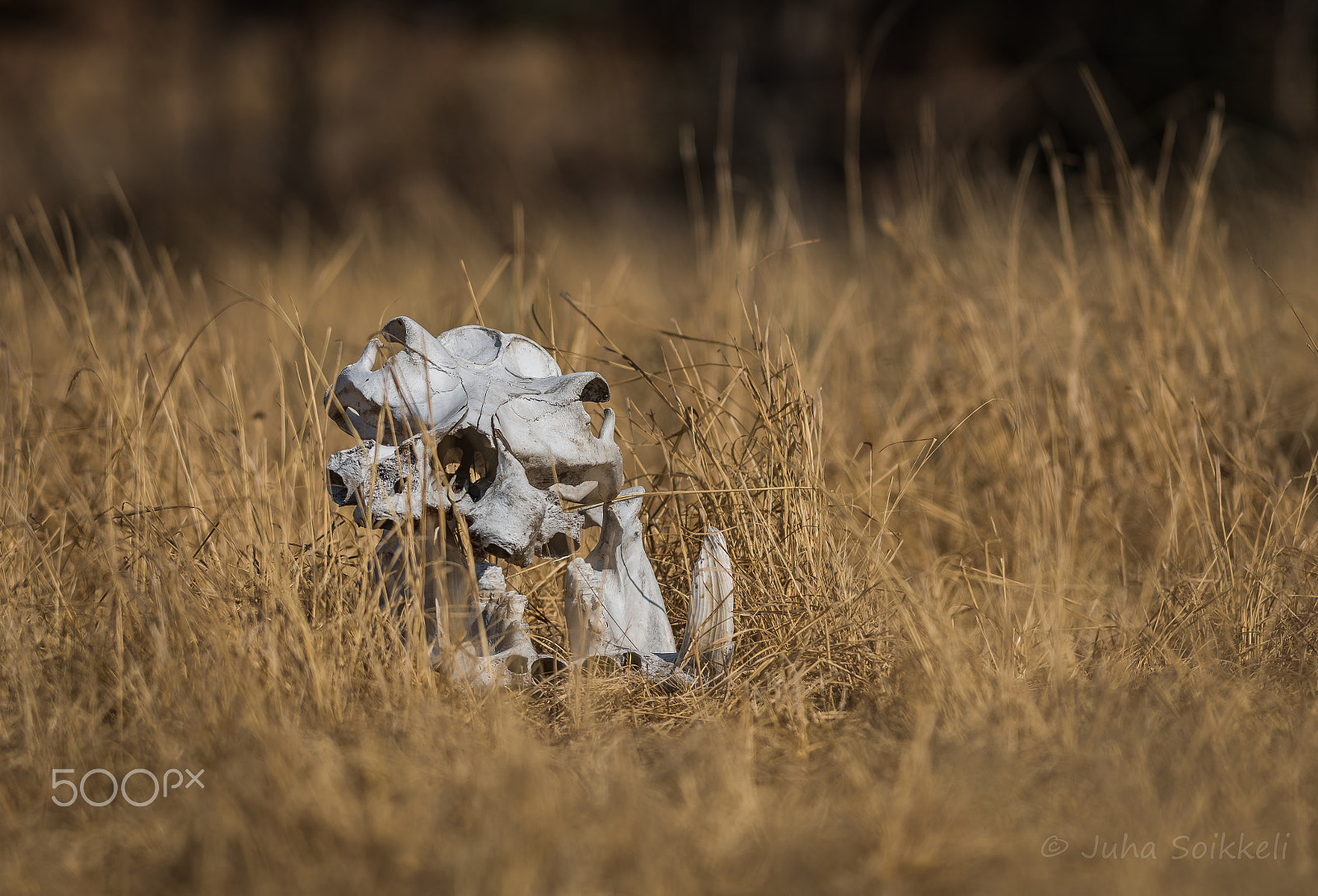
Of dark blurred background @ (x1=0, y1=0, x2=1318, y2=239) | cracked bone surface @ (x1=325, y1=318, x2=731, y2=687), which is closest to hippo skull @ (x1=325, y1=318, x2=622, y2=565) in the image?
cracked bone surface @ (x1=325, y1=318, x2=731, y2=687)

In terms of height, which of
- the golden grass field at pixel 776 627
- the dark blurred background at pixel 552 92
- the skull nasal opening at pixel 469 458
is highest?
the dark blurred background at pixel 552 92

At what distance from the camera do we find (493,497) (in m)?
1.21

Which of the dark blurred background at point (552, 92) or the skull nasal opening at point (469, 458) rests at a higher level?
the dark blurred background at point (552, 92)

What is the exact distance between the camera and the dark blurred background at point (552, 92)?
6648mm

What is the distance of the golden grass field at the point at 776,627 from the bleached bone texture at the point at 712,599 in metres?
0.08

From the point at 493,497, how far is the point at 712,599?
340 mm

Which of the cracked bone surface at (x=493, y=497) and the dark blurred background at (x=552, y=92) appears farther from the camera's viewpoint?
the dark blurred background at (x=552, y=92)

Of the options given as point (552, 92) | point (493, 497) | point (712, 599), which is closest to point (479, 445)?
point (493, 497)

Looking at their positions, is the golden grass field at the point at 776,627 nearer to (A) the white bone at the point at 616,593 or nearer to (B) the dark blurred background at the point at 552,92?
(A) the white bone at the point at 616,593

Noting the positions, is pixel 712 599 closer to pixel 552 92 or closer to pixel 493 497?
pixel 493 497

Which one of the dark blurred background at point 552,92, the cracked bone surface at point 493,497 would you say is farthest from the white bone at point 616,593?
the dark blurred background at point 552,92

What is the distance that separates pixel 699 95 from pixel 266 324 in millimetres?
6177

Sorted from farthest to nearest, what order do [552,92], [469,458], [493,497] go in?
[552,92] → [469,458] → [493,497]

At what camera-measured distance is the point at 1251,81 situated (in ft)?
20.8
